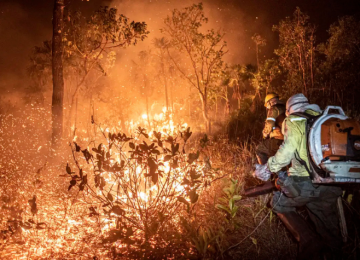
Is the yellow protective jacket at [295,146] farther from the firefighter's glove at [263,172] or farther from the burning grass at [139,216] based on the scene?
the burning grass at [139,216]

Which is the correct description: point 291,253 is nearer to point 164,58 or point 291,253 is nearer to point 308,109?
point 308,109

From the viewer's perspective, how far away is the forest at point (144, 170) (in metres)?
3.52

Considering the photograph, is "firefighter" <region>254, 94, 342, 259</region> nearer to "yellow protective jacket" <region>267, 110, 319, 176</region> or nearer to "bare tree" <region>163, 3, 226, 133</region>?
"yellow protective jacket" <region>267, 110, 319, 176</region>

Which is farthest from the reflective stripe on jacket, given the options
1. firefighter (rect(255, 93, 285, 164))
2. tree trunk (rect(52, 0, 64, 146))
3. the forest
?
tree trunk (rect(52, 0, 64, 146))

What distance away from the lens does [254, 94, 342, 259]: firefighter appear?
3.08 m

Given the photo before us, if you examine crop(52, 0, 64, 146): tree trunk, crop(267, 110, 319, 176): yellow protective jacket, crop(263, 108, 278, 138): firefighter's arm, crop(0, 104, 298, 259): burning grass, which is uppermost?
crop(52, 0, 64, 146): tree trunk

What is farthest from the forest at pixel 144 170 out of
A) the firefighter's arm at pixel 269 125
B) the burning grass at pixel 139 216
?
the firefighter's arm at pixel 269 125

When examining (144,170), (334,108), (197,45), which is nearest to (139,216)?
(144,170)

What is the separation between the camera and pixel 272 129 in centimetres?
441

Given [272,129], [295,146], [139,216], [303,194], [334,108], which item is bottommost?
[139,216]

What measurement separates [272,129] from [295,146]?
4.44ft

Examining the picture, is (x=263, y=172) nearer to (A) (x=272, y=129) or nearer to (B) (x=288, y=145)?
(B) (x=288, y=145)

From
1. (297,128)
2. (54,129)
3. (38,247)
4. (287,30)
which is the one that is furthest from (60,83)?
(287,30)

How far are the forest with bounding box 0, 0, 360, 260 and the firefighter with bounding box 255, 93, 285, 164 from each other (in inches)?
24.8
